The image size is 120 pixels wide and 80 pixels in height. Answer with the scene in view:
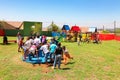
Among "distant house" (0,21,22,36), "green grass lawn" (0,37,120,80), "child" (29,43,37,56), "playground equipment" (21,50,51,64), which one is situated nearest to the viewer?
"green grass lawn" (0,37,120,80)

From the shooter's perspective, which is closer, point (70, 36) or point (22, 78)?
point (22, 78)

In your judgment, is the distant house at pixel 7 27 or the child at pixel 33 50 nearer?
the child at pixel 33 50

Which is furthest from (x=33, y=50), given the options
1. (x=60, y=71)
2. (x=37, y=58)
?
(x=60, y=71)

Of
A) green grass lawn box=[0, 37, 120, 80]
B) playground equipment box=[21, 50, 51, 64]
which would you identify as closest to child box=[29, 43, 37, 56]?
playground equipment box=[21, 50, 51, 64]

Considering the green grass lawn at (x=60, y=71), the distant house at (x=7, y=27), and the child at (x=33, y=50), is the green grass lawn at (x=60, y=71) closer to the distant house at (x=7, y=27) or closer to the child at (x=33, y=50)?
the child at (x=33, y=50)

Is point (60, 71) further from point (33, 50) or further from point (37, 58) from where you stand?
point (37, 58)

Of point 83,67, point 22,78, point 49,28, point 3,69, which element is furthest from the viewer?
point 49,28

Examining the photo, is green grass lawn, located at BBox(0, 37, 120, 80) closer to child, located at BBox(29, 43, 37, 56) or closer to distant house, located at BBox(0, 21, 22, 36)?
child, located at BBox(29, 43, 37, 56)

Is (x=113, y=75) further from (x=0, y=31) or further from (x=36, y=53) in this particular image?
(x=0, y=31)

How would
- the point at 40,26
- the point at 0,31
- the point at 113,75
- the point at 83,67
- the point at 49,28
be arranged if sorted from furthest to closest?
1. the point at 49,28
2. the point at 40,26
3. the point at 0,31
4. the point at 83,67
5. the point at 113,75

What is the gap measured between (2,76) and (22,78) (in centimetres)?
134

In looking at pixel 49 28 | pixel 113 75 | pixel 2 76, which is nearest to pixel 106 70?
pixel 113 75

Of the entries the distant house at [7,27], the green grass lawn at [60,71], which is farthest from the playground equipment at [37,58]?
the distant house at [7,27]

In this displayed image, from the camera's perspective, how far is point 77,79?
41.6 feet
